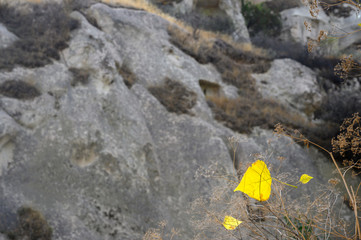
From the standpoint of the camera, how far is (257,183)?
223 centimetres

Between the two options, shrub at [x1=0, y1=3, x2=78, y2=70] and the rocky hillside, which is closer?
the rocky hillside

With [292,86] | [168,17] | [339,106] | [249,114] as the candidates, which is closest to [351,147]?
[249,114]

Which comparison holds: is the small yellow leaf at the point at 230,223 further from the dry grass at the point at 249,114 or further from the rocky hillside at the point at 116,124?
the dry grass at the point at 249,114

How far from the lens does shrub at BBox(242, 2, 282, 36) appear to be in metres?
20.6

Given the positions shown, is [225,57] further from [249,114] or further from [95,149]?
[95,149]

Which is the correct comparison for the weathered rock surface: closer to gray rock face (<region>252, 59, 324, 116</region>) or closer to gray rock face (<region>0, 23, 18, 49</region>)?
gray rock face (<region>252, 59, 324, 116</region>)

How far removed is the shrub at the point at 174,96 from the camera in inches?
331

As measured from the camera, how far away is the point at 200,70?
1038cm

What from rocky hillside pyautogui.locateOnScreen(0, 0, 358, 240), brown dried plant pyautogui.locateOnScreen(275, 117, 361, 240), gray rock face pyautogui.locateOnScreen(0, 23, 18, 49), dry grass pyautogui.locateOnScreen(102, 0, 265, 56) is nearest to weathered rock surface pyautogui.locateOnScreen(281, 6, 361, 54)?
dry grass pyautogui.locateOnScreen(102, 0, 265, 56)

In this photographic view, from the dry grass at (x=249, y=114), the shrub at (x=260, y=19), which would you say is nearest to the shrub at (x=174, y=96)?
the dry grass at (x=249, y=114)

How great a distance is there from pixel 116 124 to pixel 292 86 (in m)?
7.37

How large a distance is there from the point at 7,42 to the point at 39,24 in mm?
1166

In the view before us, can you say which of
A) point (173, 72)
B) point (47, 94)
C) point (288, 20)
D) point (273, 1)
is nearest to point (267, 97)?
point (173, 72)

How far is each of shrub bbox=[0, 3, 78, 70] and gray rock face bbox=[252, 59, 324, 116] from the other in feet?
22.3
